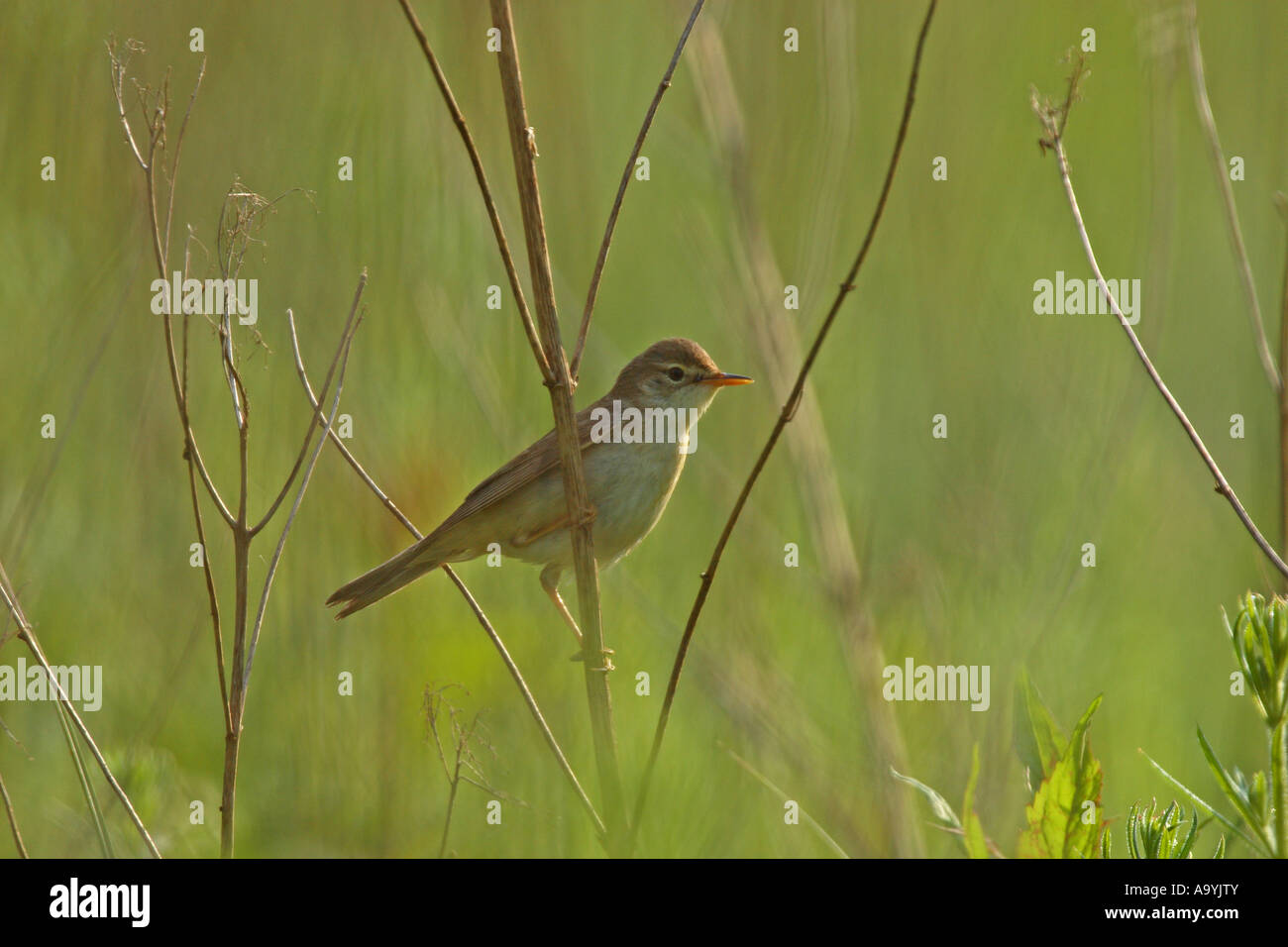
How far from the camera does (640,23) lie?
6.07 m

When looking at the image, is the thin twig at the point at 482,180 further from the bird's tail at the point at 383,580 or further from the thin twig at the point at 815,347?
the bird's tail at the point at 383,580

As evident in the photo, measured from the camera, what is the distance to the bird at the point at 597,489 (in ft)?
15.4

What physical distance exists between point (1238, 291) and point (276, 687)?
5206 millimetres

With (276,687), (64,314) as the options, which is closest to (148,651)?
(276,687)

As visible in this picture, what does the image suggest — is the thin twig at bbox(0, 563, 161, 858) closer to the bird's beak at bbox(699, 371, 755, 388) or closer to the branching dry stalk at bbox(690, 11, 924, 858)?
the branching dry stalk at bbox(690, 11, 924, 858)

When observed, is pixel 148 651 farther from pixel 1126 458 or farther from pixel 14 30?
pixel 1126 458

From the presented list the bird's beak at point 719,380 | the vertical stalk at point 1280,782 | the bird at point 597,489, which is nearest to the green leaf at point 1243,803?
the vertical stalk at point 1280,782

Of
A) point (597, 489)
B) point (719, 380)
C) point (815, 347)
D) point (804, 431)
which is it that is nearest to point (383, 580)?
point (597, 489)

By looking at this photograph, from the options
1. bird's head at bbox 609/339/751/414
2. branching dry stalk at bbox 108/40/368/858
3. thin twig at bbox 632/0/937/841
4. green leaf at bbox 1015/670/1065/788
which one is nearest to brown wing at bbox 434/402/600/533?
bird's head at bbox 609/339/751/414

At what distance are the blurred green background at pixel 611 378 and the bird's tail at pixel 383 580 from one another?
1.11 ft

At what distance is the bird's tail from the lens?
183 inches

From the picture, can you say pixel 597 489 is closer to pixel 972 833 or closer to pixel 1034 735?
pixel 1034 735

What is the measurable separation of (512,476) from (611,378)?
2.71 feet

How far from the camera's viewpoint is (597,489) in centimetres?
471
